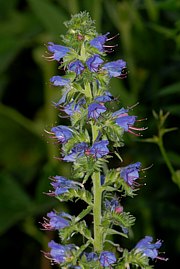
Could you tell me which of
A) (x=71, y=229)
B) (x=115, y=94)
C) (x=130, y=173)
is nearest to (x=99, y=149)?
(x=130, y=173)

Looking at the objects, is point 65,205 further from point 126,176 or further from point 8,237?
point 126,176

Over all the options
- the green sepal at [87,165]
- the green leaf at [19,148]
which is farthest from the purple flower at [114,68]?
the green leaf at [19,148]

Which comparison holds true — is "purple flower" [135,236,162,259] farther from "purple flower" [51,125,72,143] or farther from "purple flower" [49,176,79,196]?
"purple flower" [51,125,72,143]

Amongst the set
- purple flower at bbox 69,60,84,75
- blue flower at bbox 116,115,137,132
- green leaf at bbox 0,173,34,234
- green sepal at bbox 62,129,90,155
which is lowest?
green sepal at bbox 62,129,90,155

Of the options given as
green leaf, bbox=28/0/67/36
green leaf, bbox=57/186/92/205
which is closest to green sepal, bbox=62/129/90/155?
green leaf, bbox=57/186/92/205

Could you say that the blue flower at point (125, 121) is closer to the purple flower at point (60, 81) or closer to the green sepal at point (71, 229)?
the purple flower at point (60, 81)

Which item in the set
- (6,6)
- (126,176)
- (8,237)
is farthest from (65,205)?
(126,176)

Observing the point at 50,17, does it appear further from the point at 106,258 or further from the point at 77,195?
the point at 106,258

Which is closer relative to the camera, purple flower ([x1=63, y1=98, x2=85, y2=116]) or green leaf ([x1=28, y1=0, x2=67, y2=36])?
purple flower ([x1=63, y1=98, x2=85, y2=116])
